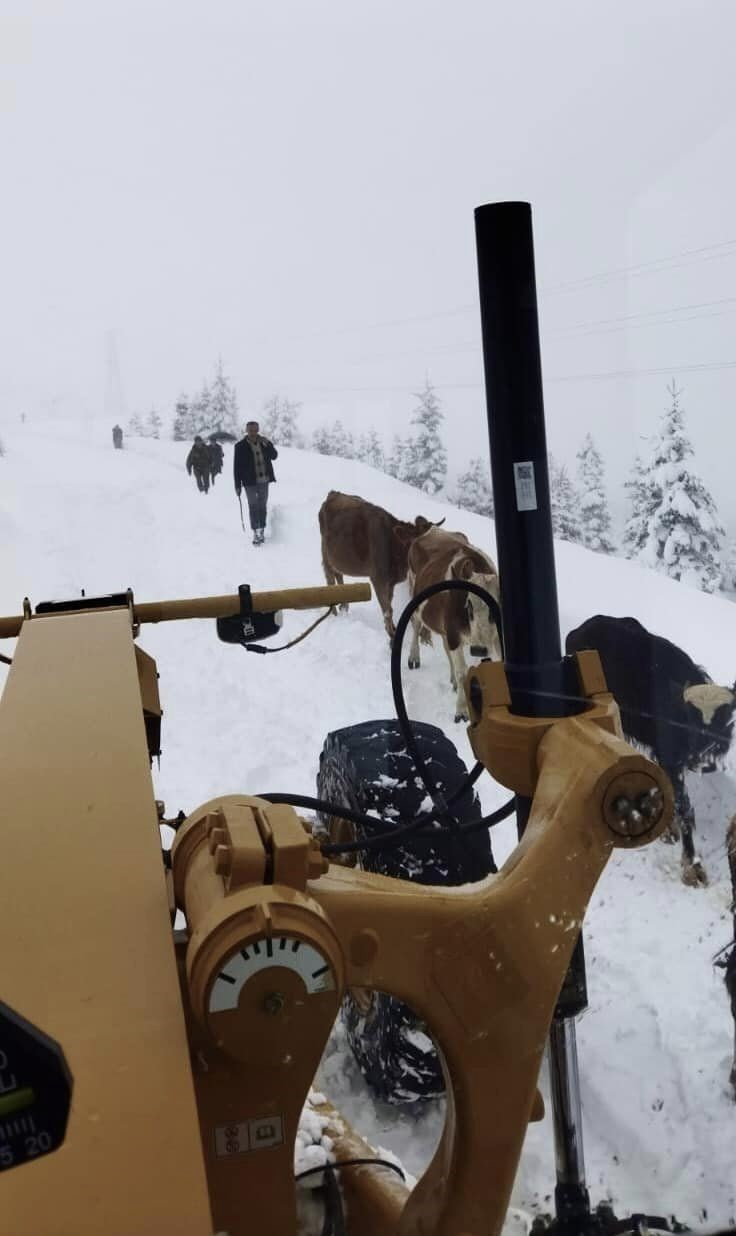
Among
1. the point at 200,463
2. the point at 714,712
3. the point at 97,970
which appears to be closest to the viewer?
the point at 97,970

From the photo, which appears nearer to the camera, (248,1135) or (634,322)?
(248,1135)

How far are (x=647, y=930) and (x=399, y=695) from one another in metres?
1.44

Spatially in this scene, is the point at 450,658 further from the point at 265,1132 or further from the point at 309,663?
the point at 265,1132

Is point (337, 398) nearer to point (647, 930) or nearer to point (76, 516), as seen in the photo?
point (76, 516)

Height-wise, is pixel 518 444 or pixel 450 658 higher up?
pixel 518 444

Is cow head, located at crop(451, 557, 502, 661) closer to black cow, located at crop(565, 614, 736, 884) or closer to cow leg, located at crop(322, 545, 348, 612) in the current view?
black cow, located at crop(565, 614, 736, 884)

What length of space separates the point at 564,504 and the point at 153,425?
115 centimetres

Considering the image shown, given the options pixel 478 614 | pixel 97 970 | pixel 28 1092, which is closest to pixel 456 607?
pixel 478 614

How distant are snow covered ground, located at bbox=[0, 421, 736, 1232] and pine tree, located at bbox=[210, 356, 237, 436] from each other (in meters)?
0.14

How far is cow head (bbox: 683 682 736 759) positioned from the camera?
A: 100 inches

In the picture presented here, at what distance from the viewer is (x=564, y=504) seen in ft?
8.85

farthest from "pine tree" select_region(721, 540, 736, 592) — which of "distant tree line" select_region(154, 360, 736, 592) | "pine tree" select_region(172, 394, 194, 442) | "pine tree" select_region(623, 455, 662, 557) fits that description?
"pine tree" select_region(172, 394, 194, 442)

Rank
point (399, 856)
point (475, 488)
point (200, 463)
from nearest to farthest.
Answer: point (399, 856) < point (475, 488) < point (200, 463)

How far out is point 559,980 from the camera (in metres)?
0.77
